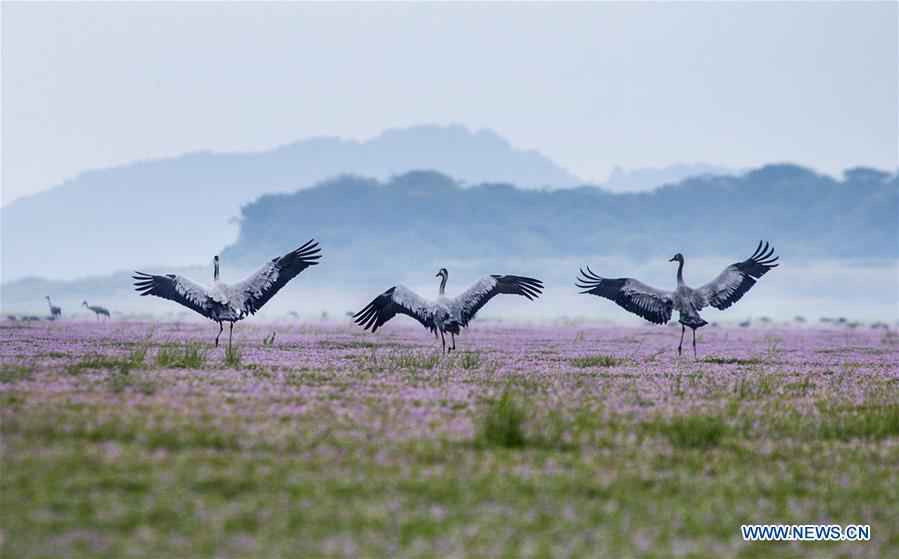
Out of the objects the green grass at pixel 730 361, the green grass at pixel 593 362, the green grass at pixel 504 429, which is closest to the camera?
the green grass at pixel 504 429

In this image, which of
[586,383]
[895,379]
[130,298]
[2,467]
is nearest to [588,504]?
[2,467]

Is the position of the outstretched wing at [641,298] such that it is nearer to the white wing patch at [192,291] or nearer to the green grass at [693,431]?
the white wing patch at [192,291]

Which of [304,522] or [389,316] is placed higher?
[389,316]

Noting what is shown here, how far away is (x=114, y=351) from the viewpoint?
2547cm

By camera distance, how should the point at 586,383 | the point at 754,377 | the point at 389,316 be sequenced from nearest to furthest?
the point at 586,383 → the point at 754,377 → the point at 389,316

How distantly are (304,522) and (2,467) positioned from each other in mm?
3307

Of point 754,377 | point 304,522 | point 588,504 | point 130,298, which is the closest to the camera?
point 304,522

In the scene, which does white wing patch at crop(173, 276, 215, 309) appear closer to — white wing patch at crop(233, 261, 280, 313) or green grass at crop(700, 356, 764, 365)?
white wing patch at crop(233, 261, 280, 313)

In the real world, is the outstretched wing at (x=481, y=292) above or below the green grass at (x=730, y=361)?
above

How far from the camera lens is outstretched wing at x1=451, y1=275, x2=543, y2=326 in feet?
88.8

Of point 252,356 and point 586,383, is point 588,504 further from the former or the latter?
point 252,356

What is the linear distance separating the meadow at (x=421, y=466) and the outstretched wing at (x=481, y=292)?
7.60 m

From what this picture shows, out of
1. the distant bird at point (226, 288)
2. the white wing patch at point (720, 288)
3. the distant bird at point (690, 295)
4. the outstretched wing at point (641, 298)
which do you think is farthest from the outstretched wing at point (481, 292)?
the white wing patch at point (720, 288)

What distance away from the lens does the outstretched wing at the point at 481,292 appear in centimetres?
2708
